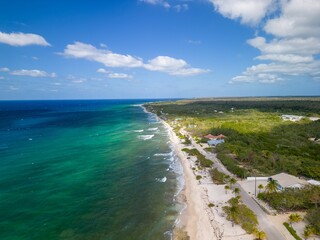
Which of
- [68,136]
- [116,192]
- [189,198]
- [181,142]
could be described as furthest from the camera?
[68,136]

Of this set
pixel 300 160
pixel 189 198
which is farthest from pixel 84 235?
pixel 300 160

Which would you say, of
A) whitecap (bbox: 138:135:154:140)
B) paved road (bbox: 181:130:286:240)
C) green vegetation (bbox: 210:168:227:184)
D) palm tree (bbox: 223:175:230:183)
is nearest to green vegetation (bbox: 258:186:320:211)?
paved road (bbox: 181:130:286:240)

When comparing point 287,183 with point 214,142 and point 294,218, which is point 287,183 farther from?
point 214,142

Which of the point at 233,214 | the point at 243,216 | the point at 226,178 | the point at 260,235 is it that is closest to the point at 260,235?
the point at 260,235

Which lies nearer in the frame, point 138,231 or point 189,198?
point 138,231

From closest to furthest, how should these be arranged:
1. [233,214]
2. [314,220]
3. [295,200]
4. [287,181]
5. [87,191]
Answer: [314,220] → [233,214] → [295,200] → [287,181] → [87,191]

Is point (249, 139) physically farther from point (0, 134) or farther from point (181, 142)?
point (0, 134)

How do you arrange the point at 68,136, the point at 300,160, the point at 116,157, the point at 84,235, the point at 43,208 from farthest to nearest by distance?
1. the point at 68,136
2. the point at 116,157
3. the point at 300,160
4. the point at 43,208
5. the point at 84,235
